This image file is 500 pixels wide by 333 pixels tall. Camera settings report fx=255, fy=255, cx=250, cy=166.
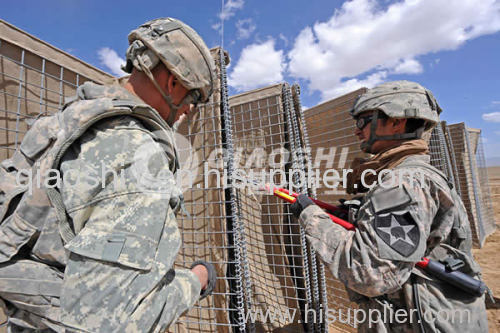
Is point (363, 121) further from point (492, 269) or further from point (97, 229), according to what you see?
point (492, 269)

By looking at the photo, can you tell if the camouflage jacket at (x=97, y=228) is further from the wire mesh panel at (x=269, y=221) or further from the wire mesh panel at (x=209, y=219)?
the wire mesh panel at (x=269, y=221)

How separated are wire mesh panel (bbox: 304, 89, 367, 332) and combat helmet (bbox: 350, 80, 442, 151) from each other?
45.8 inches

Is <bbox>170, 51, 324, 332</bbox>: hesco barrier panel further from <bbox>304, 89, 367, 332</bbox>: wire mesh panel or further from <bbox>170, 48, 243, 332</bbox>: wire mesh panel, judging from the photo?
<bbox>304, 89, 367, 332</bbox>: wire mesh panel

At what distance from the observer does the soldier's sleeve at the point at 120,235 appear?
0.73 metres

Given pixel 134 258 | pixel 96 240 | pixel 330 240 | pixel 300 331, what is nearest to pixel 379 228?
pixel 330 240

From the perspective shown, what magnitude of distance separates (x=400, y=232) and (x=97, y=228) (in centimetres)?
131

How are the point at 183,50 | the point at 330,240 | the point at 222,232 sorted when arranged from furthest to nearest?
the point at 222,232
the point at 330,240
the point at 183,50

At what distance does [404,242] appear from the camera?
1.25 m

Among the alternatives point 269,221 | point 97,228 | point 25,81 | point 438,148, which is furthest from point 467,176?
point 25,81

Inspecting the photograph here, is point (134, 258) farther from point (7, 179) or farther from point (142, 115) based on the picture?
point (7, 179)

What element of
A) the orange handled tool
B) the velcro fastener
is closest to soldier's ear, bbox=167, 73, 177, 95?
the velcro fastener

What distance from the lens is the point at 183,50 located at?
46.8 inches

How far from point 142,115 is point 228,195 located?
4.27ft

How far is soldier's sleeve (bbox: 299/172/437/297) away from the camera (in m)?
1.25
